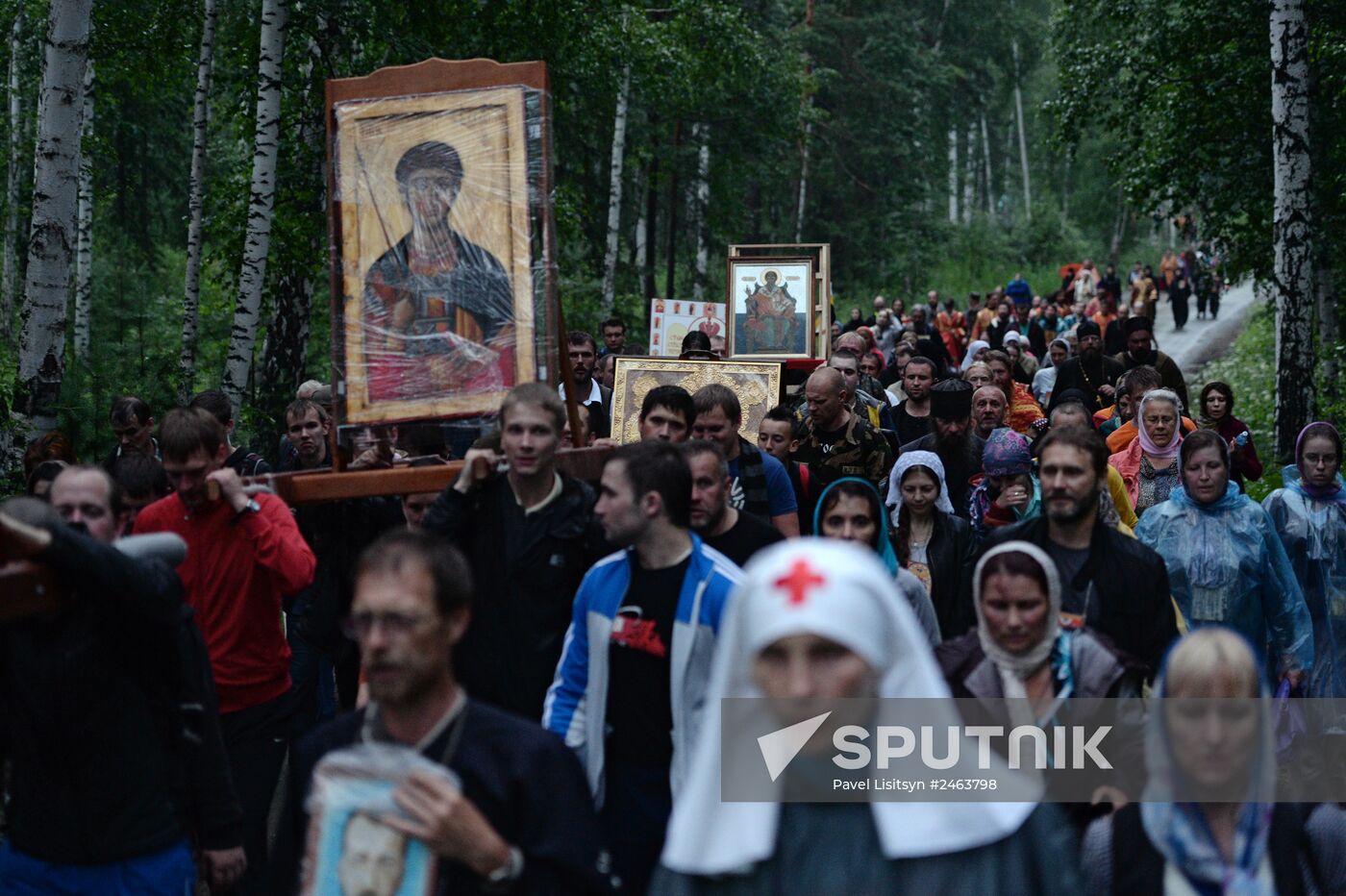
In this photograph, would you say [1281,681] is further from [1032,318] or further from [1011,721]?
[1032,318]

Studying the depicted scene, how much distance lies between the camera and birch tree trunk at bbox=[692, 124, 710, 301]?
118 ft

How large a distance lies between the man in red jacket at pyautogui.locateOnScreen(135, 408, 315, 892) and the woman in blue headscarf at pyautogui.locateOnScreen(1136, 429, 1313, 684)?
13.2ft

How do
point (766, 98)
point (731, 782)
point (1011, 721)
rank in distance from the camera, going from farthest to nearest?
point (766, 98)
point (1011, 721)
point (731, 782)

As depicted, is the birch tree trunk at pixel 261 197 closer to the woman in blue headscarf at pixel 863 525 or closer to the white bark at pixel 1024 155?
the woman in blue headscarf at pixel 863 525

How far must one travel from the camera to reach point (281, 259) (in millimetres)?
15625

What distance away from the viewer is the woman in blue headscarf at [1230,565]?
7.82 metres

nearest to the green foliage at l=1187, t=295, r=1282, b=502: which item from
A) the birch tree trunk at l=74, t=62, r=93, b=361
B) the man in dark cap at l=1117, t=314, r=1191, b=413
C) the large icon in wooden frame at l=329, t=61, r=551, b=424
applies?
the man in dark cap at l=1117, t=314, r=1191, b=413

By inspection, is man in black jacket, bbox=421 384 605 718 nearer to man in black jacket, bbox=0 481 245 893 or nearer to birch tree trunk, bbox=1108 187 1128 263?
man in black jacket, bbox=0 481 245 893

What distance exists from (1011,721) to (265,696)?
3024 mm

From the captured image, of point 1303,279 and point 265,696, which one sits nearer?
point 265,696

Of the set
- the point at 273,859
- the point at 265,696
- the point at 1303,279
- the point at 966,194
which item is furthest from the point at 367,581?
the point at 966,194

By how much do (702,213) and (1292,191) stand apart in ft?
Answer: 71.0

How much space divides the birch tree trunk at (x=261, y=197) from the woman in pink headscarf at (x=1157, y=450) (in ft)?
24.2

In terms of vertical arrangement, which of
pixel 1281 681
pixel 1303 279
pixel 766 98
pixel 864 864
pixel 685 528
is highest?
pixel 766 98
